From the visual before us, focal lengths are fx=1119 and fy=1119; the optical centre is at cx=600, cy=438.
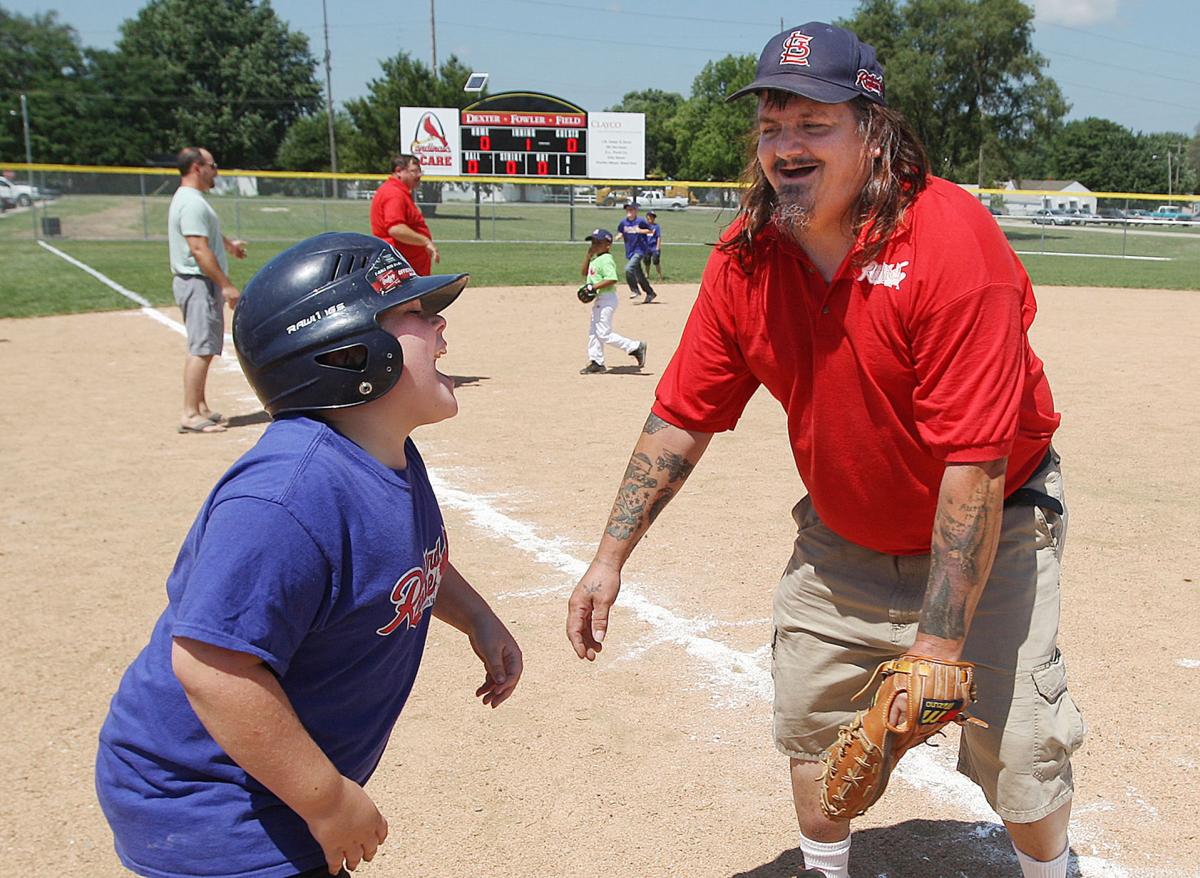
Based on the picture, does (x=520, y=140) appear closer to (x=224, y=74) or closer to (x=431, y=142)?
(x=431, y=142)

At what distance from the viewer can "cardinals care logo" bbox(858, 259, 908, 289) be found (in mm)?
2482

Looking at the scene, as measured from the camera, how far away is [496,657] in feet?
8.50

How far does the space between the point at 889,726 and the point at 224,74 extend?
9159 centimetres

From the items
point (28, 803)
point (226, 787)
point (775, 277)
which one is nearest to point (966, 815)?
point (775, 277)

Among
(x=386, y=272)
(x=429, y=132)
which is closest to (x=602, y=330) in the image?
(x=386, y=272)

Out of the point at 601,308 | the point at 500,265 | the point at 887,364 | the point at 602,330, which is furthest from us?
the point at 500,265

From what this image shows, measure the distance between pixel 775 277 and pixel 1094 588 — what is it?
11.5ft

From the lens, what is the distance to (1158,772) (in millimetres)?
3758

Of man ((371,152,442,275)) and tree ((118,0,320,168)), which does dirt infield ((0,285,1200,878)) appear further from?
tree ((118,0,320,168))

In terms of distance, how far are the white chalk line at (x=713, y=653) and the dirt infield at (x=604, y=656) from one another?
0.05 feet

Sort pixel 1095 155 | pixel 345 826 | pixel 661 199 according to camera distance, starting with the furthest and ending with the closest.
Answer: pixel 1095 155 < pixel 661 199 < pixel 345 826

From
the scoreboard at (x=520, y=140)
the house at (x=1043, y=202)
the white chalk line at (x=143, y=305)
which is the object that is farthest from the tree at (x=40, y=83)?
the house at (x=1043, y=202)

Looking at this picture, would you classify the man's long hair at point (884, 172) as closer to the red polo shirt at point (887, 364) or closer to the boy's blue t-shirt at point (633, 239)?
the red polo shirt at point (887, 364)

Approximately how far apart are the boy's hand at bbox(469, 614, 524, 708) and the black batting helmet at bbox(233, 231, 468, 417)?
78 cm
